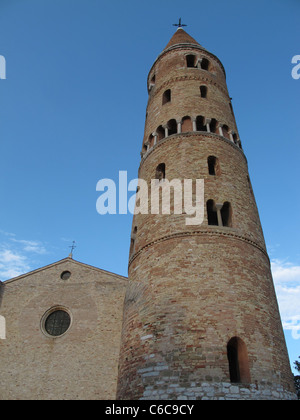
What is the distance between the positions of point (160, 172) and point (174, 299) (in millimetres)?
Result: 5234

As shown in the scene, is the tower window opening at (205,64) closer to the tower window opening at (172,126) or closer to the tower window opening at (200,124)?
the tower window opening at (200,124)

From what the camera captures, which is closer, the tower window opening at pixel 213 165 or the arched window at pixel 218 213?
the arched window at pixel 218 213

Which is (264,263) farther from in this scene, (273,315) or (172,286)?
(172,286)

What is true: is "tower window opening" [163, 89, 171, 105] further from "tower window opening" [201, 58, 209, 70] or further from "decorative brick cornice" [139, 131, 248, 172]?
"decorative brick cornice" [139, 131, 248, 172]

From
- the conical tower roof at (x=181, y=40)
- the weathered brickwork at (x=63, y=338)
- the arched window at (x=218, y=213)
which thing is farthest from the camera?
the conical tower roof at (x=181, y=40)

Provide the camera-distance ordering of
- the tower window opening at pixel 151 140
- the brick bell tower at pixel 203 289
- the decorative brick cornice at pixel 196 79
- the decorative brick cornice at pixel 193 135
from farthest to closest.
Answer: the decorative brick cornice at pixel 196 79
the tower window opening at pixel 151 140
the decorative brick cornice at pixel 193 135
the brick bell tower at pixel 203 289

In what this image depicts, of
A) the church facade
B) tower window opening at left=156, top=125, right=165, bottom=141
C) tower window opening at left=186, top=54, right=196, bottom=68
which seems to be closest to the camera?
the church facade

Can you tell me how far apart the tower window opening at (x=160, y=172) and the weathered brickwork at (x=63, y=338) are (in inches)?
212

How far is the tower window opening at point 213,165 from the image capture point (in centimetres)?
1186

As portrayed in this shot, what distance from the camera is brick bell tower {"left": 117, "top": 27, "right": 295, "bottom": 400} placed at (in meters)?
7.52

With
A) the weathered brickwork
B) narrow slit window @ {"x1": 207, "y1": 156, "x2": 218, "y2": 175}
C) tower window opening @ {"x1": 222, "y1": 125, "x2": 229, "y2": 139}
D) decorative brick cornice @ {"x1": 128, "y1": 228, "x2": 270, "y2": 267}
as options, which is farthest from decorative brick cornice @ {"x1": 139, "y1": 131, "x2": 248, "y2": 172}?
the weathered brickwork

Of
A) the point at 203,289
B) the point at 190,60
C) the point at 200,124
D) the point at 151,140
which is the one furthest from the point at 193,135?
the point at 190,60

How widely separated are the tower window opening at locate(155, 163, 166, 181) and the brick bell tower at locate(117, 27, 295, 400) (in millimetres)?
37

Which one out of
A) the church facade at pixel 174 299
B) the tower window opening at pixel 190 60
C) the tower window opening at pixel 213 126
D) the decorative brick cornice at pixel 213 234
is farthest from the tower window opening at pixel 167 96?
the decorative brick cornice at pixel 213 234
